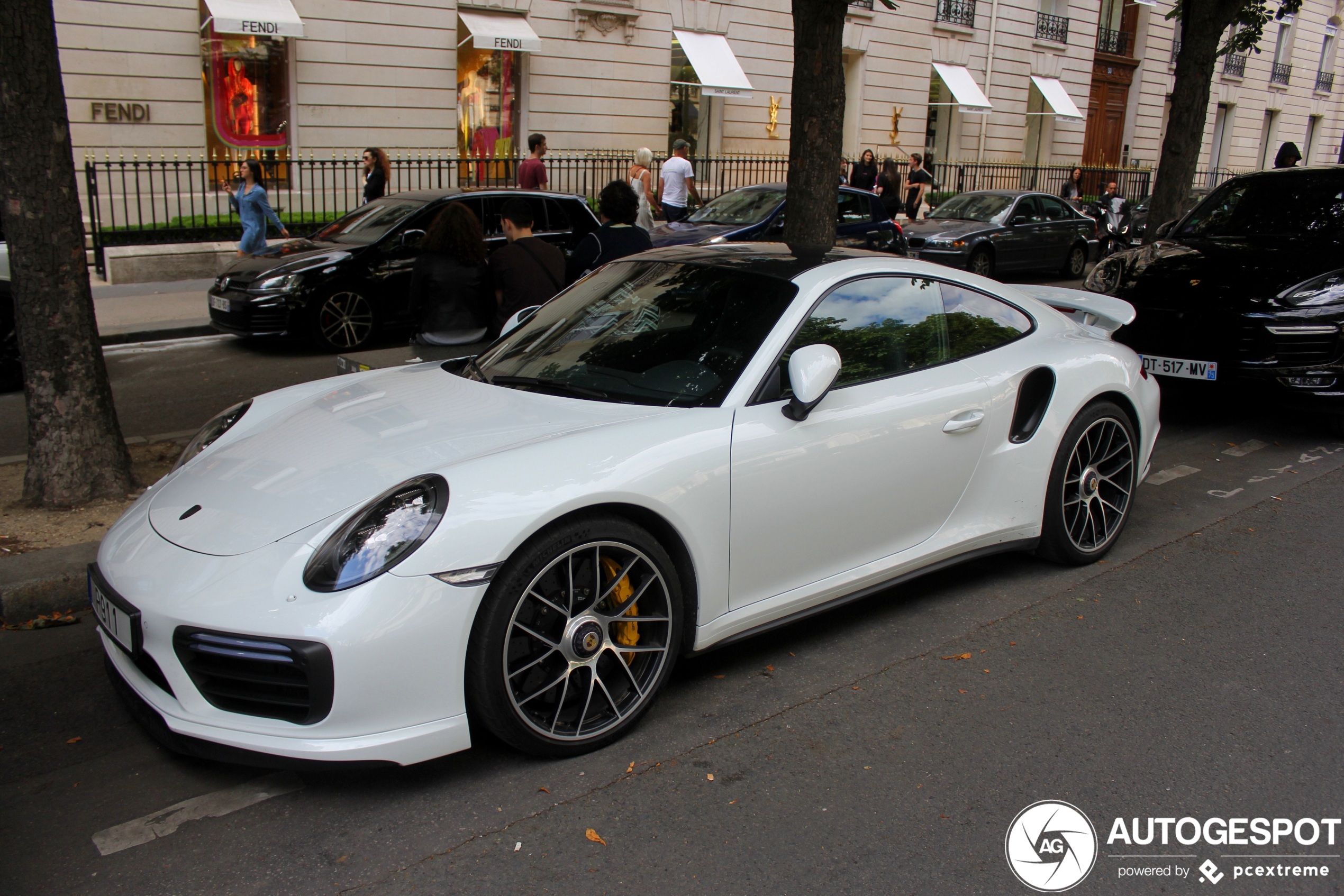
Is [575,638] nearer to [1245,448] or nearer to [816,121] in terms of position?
[816,121]

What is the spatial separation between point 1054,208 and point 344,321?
12165mm

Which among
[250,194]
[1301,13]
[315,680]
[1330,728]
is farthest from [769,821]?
[1301,13]

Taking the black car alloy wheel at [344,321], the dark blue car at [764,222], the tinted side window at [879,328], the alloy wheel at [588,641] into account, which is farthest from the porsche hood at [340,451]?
the dark blue car at [764,222]

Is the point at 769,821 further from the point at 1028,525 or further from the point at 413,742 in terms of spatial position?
the point at 1028,525

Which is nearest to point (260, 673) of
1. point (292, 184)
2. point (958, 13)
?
point (292, 184)

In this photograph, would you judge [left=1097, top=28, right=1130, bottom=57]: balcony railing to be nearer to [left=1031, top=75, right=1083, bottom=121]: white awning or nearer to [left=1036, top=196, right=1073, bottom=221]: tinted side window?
[left=1031, top=75, right=1083, bottom=121]: white awning

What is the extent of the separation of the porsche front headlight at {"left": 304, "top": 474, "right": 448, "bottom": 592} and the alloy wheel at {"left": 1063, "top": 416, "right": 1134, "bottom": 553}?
286 centimetres

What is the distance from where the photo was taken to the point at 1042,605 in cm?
435

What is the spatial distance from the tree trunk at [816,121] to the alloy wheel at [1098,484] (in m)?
3.01

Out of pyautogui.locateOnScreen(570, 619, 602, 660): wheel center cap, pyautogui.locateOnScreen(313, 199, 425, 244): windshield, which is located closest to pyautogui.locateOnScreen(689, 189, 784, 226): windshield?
pyautogui.locateOnScreen(313, 199, 425, 244): windshield

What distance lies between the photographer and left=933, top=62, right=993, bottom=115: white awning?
29266mm

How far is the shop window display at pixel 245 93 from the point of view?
56.0 feet

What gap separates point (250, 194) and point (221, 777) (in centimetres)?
1088

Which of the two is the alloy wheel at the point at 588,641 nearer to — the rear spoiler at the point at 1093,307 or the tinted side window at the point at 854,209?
the rear spoiler at the point at 1093,307
